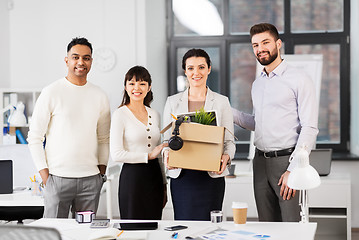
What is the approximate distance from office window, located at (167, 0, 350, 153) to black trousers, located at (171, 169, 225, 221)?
3274 mm

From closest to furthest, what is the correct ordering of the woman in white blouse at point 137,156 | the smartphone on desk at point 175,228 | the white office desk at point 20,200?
the smartphone on desk at point 175,228
the woman in white blouse at point 137,156
the white office desk at point 20,200

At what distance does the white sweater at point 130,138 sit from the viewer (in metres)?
3.20

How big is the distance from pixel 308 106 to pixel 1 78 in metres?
3.89

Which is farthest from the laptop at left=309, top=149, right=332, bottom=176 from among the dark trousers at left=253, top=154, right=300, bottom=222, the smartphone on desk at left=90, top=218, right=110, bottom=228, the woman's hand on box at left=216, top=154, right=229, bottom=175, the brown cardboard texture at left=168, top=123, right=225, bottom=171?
the smartphone on desk at left=90, top=218, right=110, bottom=228

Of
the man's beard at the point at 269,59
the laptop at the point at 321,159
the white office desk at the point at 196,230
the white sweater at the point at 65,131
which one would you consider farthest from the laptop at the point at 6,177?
the laptop at the point at 321,159

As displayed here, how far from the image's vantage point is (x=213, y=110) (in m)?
3.07

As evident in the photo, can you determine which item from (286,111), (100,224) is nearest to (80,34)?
(286,111)

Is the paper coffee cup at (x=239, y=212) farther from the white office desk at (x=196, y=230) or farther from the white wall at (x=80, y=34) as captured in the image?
the white wall at (x=80, y=34)

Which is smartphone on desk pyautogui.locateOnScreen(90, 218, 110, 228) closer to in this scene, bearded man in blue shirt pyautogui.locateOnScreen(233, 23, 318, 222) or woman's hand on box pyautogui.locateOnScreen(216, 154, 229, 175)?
woman's hand on box pyautogui.locateOnScreen(216, 154, 229, 175)

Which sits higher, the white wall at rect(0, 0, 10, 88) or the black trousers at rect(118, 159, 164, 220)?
the white wall at rect(0, 0, 10, 88)

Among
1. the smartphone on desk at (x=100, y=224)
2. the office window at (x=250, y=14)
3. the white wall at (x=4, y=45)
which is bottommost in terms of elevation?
the smartphone on desk at (x=100, y=224)

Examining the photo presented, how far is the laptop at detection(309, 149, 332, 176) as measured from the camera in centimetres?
483

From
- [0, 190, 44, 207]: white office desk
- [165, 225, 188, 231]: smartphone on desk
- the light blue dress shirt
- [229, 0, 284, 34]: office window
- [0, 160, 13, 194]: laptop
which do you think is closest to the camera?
[165, 225, 188, 231]: smartphone on desk

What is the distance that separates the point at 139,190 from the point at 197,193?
35 cm
